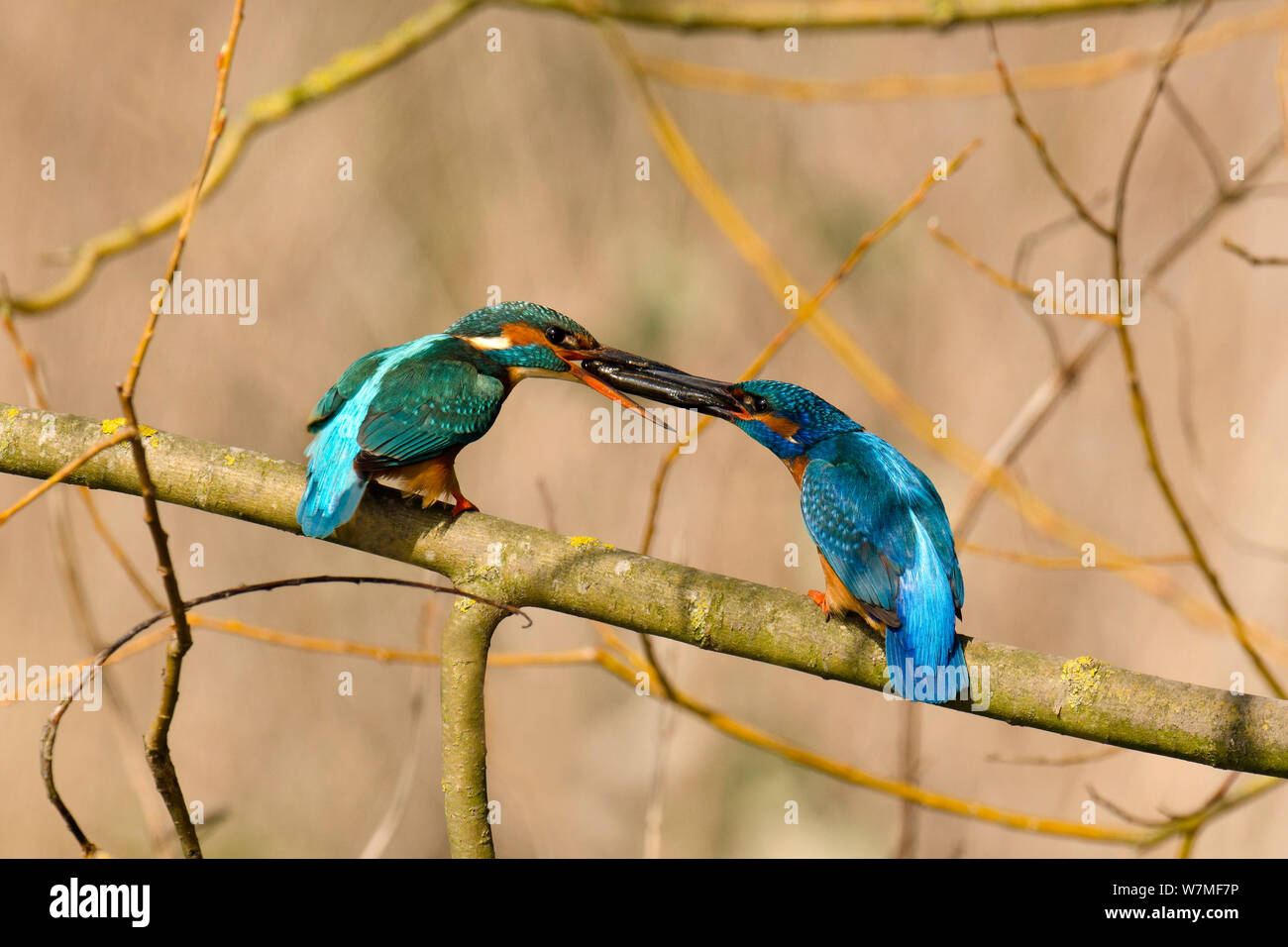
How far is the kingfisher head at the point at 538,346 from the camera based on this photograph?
218cm

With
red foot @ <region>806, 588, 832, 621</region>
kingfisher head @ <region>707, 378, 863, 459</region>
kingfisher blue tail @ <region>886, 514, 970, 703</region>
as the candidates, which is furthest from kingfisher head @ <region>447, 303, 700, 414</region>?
kingfisher blue tail @ <region>886, 514, 970, 703</region>

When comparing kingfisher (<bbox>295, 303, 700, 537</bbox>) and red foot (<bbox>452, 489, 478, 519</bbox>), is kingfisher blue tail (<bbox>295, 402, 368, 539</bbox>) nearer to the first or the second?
kingfisher (<bbox>295, 303, 700, 537</bbox>)

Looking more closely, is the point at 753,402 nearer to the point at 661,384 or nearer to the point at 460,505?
the point at 661,384

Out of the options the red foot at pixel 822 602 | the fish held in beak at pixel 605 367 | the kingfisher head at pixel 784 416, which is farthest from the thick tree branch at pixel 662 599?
the kingfisher head at pixel 784 416

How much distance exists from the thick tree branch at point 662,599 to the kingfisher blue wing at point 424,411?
0.38 ft

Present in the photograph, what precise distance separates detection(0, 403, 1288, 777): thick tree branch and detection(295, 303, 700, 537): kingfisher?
0.29 ft

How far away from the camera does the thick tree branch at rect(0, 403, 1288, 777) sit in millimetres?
1670

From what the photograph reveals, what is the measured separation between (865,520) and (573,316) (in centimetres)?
280

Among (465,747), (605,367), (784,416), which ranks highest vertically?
(605,367)

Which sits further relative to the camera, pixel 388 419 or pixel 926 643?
pixel 388 419

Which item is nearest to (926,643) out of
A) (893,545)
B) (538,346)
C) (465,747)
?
(893,545)

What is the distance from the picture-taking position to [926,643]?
71.9 inches

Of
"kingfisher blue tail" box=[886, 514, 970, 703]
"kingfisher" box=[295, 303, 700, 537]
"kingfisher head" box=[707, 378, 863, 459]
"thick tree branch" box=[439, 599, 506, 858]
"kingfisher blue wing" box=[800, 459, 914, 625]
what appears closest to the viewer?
"thick tree branch" box=[439, 599, 506, 858]
